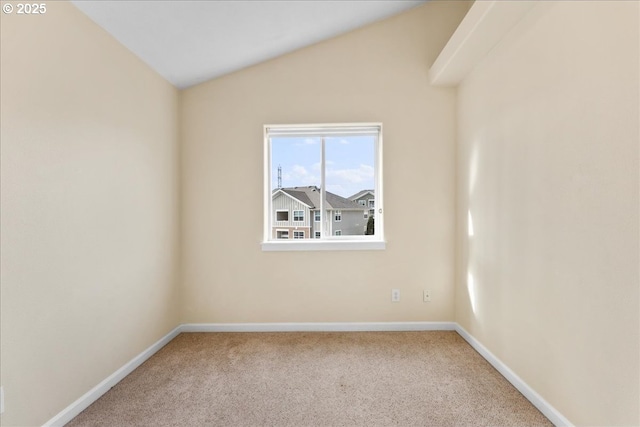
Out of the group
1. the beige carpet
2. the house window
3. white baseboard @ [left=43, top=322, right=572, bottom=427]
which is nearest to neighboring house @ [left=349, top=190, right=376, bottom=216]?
the house window

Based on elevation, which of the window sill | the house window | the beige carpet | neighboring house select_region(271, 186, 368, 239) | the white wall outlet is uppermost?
neighboring house select_region(271, 186, 368, 239)

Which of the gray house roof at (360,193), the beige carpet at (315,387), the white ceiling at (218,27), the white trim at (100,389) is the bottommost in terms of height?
the beige carpet at (315,387)

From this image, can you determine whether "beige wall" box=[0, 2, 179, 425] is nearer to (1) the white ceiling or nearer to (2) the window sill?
(1) the white ceiling

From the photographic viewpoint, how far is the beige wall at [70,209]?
4.73 ft

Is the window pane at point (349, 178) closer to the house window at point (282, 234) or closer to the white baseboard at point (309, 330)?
the house window at point (282, 234)

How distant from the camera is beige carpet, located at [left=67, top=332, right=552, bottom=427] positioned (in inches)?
68.7

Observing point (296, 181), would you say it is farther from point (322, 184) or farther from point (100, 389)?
point (100, 389)

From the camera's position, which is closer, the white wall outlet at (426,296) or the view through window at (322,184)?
the white wall outlet at (426,296)

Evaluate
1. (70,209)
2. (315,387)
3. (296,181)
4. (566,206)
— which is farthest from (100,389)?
(566,206)

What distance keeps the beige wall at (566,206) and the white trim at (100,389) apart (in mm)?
2648

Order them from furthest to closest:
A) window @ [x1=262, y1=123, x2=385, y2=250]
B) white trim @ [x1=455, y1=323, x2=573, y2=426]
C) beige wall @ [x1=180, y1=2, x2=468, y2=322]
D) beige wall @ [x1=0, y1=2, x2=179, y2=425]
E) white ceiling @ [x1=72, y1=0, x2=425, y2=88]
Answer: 1. window @ [x1=262, y1=123, x2=385, y2=250]
2. beige wall @ [x1=180, y1=2, x2=468, y2=322]
3. white ceiling @ [x1=72, y1=0, x2=425, y2=88]
4. white trim @ [x1=455, y1=323, x2=573, y2=426]
5. beige wall @ [x1=0, y1=2, x2=179, y2=425]

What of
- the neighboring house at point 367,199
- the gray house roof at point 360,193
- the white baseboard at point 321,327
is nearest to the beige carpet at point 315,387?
the white baseboard at point 321,327

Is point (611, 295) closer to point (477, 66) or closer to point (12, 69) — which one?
point (477, 66)

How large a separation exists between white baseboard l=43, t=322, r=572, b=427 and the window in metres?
0.82
